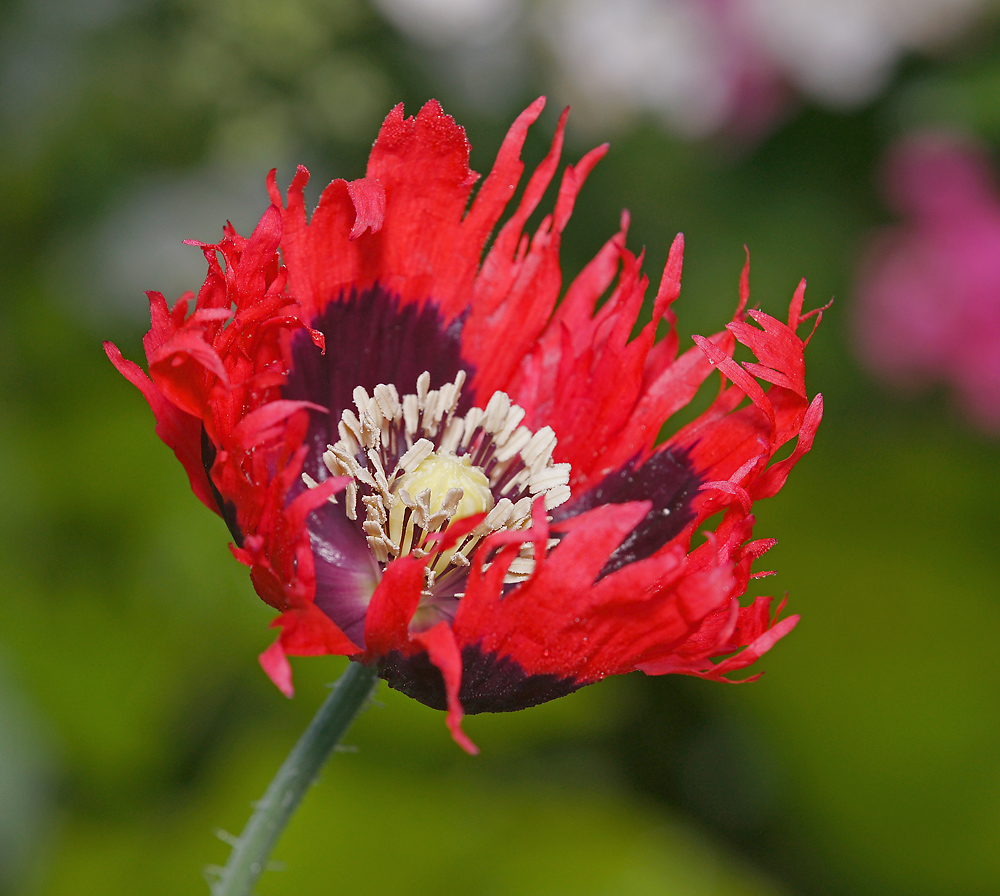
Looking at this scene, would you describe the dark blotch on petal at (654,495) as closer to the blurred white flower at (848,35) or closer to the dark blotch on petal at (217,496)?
the dark blotch on petal at (217,496)

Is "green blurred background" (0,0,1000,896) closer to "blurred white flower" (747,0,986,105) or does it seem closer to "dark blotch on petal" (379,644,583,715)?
"blurred white flower" (747,0,986,105)

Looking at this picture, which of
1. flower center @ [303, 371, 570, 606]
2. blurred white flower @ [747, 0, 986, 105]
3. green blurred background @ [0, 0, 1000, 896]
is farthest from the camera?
blurred white flower @ [747, 0, 986, 105]

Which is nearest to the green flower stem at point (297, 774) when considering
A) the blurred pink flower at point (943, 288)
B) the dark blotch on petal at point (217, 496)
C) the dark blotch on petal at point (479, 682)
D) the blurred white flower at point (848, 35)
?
the dark blotch on petal at point (479, 682)

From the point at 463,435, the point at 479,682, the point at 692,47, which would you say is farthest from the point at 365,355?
the point at 692,47

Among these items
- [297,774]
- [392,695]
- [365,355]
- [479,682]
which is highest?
[365,355]

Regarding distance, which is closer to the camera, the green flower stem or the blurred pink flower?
the green flower stem

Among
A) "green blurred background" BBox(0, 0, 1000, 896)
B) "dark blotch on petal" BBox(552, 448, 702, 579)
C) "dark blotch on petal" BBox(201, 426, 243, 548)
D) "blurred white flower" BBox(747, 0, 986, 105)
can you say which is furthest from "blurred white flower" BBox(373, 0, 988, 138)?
"dark blotch on petal" BBox(201, 426, 243, 548)

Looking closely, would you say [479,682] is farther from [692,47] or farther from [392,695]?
[692,47]
